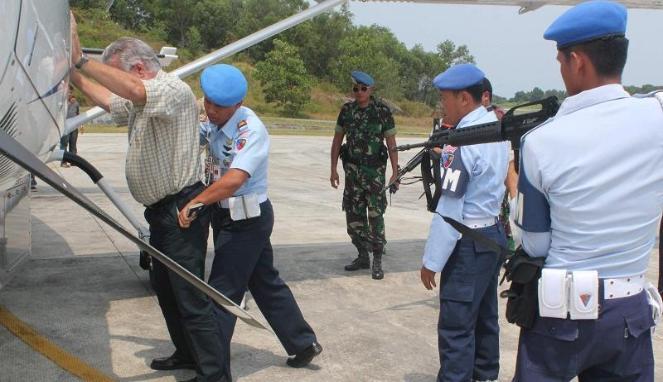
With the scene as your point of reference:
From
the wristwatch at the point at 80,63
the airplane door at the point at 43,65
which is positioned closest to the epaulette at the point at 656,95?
the airplane door at the point at 43,65

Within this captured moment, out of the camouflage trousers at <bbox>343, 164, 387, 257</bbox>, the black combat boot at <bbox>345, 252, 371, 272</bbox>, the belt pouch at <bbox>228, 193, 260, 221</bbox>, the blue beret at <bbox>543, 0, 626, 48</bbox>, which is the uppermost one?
the blue beret at <bbox>543, 0, 626, 48</bbox>

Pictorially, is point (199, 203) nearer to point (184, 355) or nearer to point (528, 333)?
point (184, 355)

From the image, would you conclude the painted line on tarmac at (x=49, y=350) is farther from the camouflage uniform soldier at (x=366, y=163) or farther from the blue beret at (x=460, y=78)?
the camouflage uniform soldier at (x=366, y=163)

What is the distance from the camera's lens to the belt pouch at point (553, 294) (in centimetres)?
179

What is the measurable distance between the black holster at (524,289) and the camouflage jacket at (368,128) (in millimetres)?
3569

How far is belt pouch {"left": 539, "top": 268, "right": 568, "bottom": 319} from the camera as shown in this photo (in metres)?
1.79

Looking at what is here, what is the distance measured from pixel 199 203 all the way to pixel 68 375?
1.24m

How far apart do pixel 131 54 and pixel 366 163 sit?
9.51 ft

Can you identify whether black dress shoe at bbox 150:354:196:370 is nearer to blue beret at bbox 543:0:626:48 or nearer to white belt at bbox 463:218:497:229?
white belt at bbox 463:218:497:229

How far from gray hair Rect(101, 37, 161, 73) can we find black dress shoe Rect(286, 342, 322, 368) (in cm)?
169

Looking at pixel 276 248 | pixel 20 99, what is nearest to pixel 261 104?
pixel 276 248

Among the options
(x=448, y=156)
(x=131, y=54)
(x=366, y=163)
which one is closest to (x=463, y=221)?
(x=448, y=156)

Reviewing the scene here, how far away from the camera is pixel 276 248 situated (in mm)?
6398

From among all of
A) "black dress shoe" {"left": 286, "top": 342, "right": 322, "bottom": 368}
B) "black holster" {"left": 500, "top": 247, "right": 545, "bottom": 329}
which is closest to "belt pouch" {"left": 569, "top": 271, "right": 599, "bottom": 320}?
"black holster" {"left": 500, "top": 247, "right": 545, "bottom": 329}
